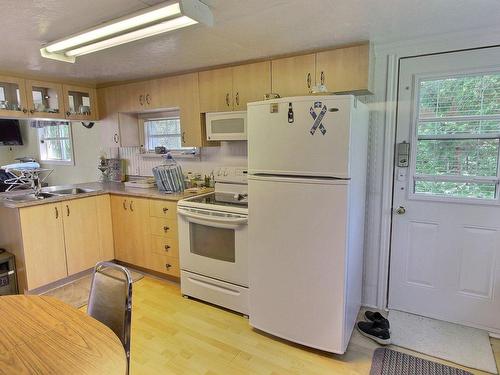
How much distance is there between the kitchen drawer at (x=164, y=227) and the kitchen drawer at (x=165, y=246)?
0.14 feet

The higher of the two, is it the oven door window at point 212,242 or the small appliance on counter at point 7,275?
the oven door window at point 212,242

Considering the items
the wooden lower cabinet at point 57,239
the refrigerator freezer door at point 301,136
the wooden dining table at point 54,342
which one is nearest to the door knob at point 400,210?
the refrigerator freezer door at point 301,136

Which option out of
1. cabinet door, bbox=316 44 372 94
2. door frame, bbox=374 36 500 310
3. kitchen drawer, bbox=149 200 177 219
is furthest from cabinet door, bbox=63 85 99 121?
door frame, bbox=374 36 500 310

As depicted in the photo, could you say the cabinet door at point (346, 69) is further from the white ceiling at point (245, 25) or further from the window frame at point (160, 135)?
the window frame at point (160, 135)

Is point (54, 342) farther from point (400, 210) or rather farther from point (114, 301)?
point (400, 210)

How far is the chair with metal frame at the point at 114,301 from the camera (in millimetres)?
1310

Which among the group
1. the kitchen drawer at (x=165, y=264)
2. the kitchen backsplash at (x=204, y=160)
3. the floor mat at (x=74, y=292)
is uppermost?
the kitchen backsplash at (x=204, y=160)

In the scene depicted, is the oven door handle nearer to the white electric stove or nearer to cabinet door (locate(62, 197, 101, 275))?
the white electric stove

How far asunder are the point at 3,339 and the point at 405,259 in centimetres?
265

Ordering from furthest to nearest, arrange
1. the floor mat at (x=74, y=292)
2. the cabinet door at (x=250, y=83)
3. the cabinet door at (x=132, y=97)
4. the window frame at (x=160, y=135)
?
the window frame at (x=160, y=135), the cabinet door at (x=132, y=97), the floor mat at (x=74, y=292), the cabinet door at (x=250, y=83)

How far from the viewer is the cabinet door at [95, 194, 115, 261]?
11.3 ft

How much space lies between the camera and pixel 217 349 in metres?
2.21

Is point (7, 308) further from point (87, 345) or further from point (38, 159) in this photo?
point (38, 159)

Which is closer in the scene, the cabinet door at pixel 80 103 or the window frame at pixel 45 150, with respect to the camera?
the cabinet door at pixel 80 103
